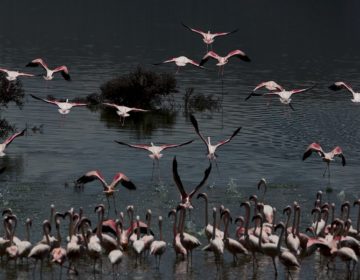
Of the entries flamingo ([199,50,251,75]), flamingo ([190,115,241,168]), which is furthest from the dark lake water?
flamingo ([199,50,251,75])

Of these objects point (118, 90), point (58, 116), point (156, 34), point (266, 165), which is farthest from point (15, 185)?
point (156, 34)

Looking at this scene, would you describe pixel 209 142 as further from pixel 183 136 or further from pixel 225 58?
pixel 183 136

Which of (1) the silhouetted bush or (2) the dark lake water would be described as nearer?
(2) the dark lake water

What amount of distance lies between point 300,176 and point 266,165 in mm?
2415

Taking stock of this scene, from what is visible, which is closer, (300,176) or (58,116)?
(300,176)

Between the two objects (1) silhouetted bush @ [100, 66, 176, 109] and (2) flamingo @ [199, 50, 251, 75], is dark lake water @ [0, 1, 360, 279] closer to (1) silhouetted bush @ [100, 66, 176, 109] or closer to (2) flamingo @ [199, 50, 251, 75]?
(1) silhouetted bush @ [100, 66, 176, 109]

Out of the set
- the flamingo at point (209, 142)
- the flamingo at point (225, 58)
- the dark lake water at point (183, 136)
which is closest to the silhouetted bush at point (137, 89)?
the dark lake water at point (183, 136)

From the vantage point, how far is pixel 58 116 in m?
59.6

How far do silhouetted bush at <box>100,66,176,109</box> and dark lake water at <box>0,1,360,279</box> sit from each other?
140cm

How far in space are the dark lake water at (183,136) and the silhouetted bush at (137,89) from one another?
Result: 140cm

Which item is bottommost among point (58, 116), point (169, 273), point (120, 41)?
point (169, 273)

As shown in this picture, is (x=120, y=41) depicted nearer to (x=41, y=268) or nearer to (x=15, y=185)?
(x=15, y=185)

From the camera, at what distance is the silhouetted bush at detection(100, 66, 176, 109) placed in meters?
63.3

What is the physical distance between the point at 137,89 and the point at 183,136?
1007 cm
